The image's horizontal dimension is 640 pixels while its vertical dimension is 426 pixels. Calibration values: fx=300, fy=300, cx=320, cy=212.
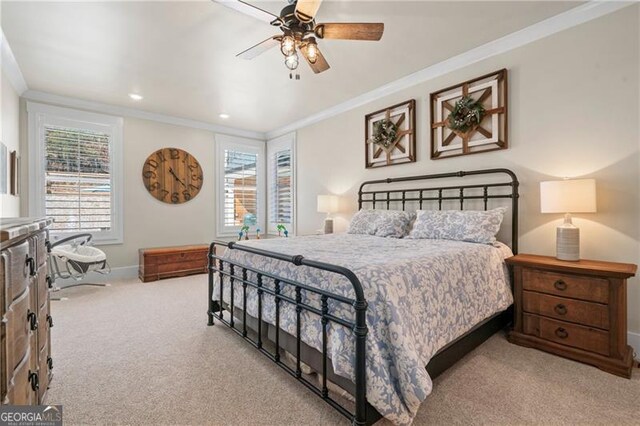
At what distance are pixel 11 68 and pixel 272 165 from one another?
155 inches

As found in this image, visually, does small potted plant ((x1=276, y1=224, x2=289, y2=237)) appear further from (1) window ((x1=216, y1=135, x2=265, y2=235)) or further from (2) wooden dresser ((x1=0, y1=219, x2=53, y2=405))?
(2) wooden dresser ((x1=0, y1=219, x2=53, y2=405))

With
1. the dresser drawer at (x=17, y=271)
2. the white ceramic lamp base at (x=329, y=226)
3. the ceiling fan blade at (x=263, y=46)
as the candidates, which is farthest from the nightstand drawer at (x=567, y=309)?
the dresser drawer at (x=17, y=271)

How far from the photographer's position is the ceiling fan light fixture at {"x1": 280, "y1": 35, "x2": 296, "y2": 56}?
2150 millimetres

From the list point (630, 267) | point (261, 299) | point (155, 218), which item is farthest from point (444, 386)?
point (155, 218)

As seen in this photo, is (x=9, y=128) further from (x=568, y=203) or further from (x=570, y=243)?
(x=570, y=243)

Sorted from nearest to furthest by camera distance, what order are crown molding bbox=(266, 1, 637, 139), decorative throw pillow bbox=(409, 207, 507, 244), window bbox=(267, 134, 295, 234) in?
crown molding bbox=(266, 1, 637, 139)
decorative throw pillow bbox=(409, 207, 507, 244)
window bbox=(267, 134, 295, 234)

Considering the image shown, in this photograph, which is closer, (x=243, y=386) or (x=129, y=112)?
(x=243, y=386)

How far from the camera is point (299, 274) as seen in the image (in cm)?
190

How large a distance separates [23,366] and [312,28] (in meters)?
2.40

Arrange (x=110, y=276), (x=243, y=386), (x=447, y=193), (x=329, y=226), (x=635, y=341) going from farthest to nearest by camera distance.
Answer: (x=110, y=276) → (x=329, y=226) → (x=447, y=193) → (x=635, y=341) → (x=243, y=386)

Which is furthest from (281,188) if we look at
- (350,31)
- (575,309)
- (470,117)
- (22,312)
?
(22,312)

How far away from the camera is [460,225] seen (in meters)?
2.87

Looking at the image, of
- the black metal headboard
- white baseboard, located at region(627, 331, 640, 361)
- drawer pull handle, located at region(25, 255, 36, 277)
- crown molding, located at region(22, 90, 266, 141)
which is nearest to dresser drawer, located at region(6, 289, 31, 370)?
drawer pull handle, located at region(25, 255, 36, 277)

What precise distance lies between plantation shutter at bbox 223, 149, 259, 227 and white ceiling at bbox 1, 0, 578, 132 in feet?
5.57
